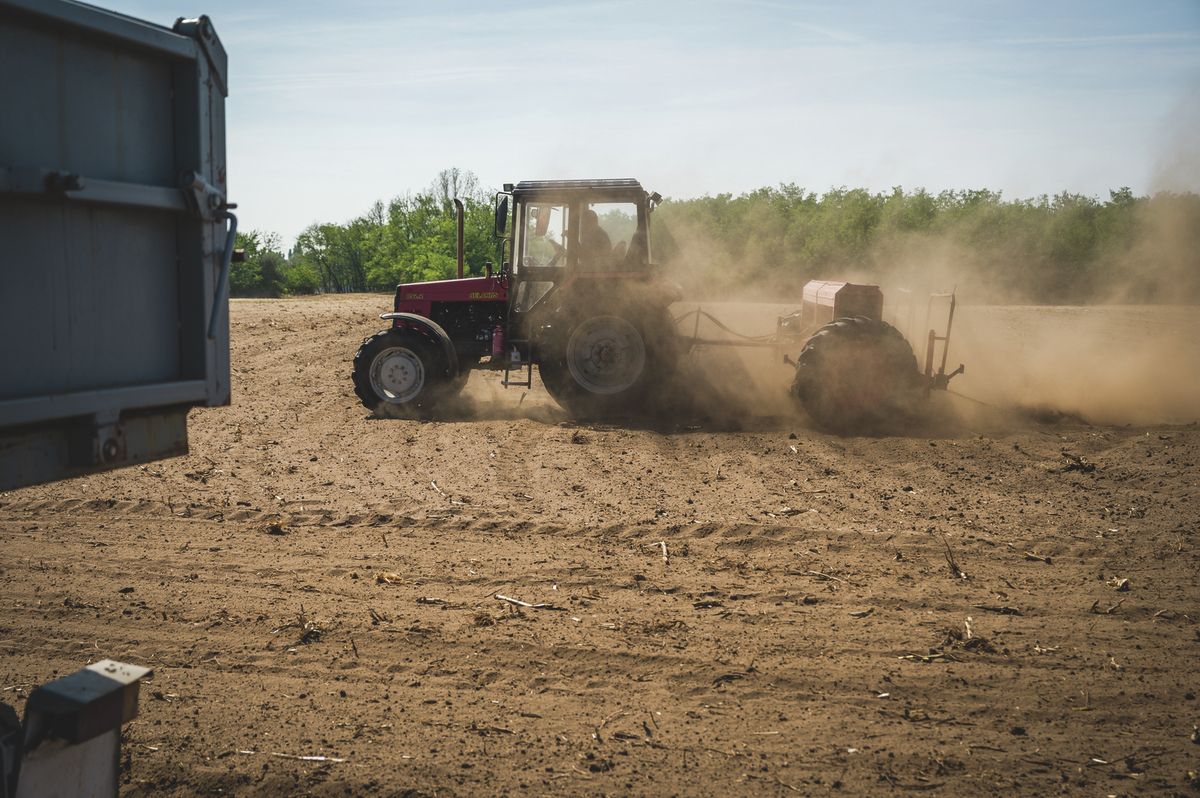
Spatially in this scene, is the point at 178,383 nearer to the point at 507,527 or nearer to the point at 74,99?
the point at 74,99

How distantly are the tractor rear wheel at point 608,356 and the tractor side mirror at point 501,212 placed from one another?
1260mm

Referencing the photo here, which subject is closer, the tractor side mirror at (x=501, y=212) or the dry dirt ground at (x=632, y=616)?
the dry dirt ground at (x=632, y=616)

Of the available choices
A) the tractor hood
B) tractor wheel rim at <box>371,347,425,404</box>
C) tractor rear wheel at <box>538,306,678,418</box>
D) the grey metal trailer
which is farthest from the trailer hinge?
the tractor hood

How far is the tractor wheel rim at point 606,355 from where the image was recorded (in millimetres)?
11461

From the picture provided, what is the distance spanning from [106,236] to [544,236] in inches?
337

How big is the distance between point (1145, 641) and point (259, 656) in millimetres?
4823

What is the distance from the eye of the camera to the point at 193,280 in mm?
3418

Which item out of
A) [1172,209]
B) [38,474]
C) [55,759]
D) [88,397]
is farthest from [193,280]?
[1172,209]

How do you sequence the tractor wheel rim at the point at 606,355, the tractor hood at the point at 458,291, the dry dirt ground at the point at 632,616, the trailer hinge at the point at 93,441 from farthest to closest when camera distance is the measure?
1. the tractor hood at the point at 458,291
2. the tractor wheel rim at the point at 606,355
3. the dry dirt ground at the point at 632,616
4. the trailer hinge at the point at 93,441

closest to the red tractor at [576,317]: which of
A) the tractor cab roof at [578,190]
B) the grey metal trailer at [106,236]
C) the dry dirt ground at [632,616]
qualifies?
the tractor cab roof at [578,190]

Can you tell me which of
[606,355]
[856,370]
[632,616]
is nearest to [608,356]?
[606,355]

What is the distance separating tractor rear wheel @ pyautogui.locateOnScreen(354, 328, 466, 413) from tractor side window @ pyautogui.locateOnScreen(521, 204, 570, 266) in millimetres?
1713

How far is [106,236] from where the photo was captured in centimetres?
309

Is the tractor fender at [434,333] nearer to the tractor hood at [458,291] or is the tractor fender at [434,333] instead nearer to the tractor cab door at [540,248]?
the tractor hood at [458,291]
